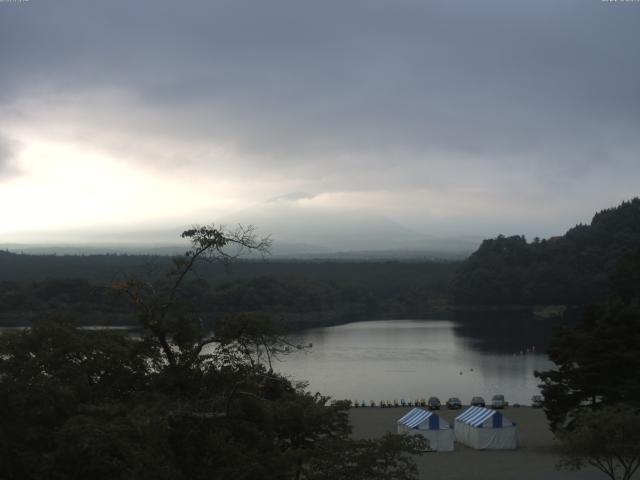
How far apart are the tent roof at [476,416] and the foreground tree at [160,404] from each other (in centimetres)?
785

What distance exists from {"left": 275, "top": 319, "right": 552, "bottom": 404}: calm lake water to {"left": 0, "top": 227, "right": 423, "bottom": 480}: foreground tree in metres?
17.1

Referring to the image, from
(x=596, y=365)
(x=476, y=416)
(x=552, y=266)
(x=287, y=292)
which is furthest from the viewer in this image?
(x=552, y=266)

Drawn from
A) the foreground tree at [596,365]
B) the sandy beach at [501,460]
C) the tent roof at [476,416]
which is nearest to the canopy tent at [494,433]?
the tent roof at [476,416]

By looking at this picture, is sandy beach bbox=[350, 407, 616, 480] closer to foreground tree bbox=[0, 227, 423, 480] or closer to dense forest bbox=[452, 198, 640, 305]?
foreground tree bbox=[0, 227, 423, 480]

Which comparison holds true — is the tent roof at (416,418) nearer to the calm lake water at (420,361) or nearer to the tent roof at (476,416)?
the tent roof at (476,416)

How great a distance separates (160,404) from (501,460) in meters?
9.46

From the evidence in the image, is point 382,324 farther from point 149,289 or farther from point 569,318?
point 149,289

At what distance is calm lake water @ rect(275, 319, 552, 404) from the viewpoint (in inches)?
1040

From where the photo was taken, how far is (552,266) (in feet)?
229

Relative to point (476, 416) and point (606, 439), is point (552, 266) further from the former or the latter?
point (606, 439)

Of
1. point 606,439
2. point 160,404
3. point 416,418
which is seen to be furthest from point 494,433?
point 160,404

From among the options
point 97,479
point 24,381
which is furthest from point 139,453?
point 24,381

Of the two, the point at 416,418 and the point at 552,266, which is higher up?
the point at 552,266

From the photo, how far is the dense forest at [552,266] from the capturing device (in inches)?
2633
